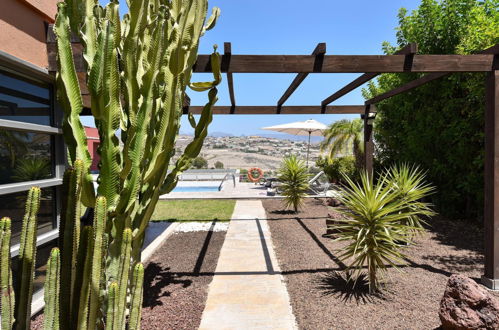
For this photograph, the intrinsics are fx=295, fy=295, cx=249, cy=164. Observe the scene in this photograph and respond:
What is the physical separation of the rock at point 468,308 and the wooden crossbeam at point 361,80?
297 centimetres

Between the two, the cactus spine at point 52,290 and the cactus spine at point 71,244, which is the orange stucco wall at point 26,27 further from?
the cactus spine at point 52,290

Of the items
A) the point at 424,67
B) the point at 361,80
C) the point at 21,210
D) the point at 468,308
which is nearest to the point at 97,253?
the point at 21,210

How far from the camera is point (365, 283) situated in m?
4.18

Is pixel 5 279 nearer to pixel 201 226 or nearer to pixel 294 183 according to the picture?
pixel 201 226

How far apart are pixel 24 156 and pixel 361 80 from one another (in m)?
5.42

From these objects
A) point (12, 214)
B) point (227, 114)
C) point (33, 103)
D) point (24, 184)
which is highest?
point (227, 114)

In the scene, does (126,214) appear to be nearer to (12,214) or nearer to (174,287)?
(12,214)

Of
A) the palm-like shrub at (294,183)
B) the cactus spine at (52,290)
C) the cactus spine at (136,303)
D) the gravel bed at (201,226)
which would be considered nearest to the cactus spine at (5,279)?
the cactus spine at (52,290)

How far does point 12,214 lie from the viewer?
3166 millimetres

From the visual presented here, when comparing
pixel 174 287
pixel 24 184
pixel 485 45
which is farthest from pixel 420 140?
pixel 24 184

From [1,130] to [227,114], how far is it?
19.6 feet

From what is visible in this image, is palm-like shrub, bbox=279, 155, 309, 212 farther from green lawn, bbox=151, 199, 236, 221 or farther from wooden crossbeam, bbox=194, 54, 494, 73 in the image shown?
wooden crossbeam, bbox=194, 54, 494, 73

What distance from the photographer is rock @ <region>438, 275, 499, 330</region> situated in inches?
108

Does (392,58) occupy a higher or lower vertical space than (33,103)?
higher
